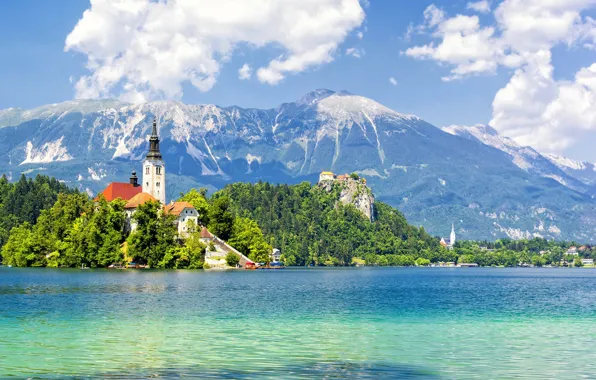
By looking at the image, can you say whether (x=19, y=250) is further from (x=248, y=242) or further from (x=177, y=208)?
(x=248, y=242)

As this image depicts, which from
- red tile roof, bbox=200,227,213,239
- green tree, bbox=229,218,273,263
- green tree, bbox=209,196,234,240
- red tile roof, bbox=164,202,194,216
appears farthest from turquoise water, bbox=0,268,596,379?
green tree, bbox=229,218,273,263

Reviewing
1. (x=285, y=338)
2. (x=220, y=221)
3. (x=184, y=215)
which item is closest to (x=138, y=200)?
(x=184, y=215)

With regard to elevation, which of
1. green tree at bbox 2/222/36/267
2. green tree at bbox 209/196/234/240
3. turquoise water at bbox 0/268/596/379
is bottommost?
turquoise water at bbox 0/268/596/379

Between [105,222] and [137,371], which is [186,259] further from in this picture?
[137,371]

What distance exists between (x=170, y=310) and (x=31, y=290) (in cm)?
3089

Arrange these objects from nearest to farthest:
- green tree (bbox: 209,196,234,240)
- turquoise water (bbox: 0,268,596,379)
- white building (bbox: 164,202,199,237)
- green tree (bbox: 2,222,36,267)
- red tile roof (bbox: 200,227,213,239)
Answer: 1. turquoise water (bbox: 0,268,596,379)
2. red tile roof (bbox: 200,227,213,239)
3. green tree (bbox: 2,222,36,267)
4. white building (bbox: 164,202,199,237)
5. green tree (bbox: 209,196,234,240)

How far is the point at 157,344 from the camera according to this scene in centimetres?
4394

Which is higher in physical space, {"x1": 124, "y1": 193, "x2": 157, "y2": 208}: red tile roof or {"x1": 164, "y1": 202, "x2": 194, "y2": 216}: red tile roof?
{"x1": 124, "y1": 193, "x2": 157, "y2": 208}: red tile roof

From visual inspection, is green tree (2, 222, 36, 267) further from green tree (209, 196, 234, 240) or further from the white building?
green tree (209, 196, 234, 240)

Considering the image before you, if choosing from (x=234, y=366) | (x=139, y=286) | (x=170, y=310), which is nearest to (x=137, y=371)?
(x=234, y=366)

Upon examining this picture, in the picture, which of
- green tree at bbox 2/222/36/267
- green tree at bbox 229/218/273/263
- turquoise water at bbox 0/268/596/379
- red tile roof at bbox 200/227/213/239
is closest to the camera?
turquoise water at bbox 0/268/596/379

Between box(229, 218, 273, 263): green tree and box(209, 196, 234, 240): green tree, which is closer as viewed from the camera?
box(209, 196, 234, 240): green tree

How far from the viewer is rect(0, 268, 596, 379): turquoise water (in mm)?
36250

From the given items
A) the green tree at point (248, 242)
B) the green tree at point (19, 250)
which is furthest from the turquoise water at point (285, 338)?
the green tree at point (248, 242)
